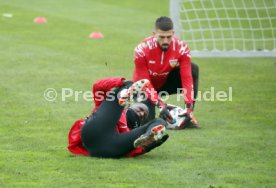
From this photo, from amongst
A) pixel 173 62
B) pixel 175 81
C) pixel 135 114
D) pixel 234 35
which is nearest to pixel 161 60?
pixel 173 62

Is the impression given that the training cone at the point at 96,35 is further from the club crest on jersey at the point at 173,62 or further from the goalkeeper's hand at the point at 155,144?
the goalkeeper's hand at the point at 155,144

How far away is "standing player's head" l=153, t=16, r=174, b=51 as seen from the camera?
1067 centimetres

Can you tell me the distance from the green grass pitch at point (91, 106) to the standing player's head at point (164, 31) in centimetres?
123

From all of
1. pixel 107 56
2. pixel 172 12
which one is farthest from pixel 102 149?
pixel 107 56

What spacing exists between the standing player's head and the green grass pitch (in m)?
1.23

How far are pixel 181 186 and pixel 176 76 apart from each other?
4012 mm

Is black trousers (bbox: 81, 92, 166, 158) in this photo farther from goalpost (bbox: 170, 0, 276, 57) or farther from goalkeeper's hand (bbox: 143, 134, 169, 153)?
goalpost (bbox: 170, 0, 276, 57)

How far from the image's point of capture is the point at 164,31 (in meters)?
10.8

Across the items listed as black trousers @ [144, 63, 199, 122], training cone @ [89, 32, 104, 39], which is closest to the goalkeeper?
black trousers @ [144, 63, 199, 122]

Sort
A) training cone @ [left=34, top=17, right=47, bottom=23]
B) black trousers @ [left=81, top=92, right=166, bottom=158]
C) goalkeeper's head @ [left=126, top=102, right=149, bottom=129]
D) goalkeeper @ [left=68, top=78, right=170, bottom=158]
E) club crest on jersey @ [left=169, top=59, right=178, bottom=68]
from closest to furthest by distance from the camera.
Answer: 1. goalkeeper @ [left=68, top=78, right=170, bottom=158]
2. black trousers @ [left=81, top=92, right=166, bottom=158]
3. goalkeeper's head @ [left=126, top=102, right=149, bottom=129]
4. club crest on jersey @ [left=169, top=59, right=178, bottom=68]
5. training cone @ [left=34, top=17, right=47, bottom=23]

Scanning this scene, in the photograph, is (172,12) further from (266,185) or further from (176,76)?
(266,185)

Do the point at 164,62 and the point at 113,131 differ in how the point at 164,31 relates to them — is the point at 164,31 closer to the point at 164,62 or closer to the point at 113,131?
the point at 164,62

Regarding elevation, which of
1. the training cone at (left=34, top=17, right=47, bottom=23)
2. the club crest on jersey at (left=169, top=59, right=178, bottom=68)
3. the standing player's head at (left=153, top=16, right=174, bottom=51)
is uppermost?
the standing player's head at (left=153, top=16, right=174, bottom=51)

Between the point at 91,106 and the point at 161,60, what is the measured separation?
1.88 meters
